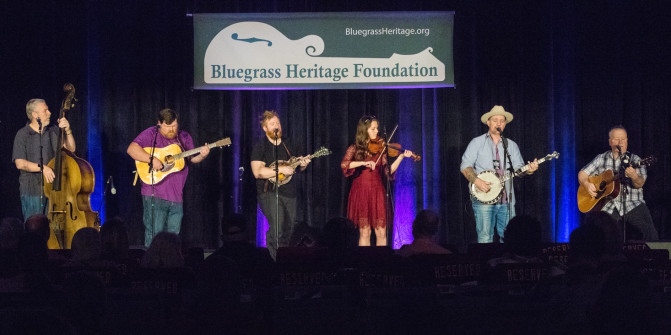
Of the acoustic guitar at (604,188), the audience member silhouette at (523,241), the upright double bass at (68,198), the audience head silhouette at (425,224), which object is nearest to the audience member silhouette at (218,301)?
the audience member silhouette at (523,241)

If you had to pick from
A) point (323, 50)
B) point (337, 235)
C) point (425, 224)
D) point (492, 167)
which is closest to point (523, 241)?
point (425, 224)

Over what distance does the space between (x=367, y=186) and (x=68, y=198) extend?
3413 mm

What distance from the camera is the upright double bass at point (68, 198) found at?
891cm

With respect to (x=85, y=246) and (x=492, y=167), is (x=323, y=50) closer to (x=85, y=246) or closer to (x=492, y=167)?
(x=492, y=167)

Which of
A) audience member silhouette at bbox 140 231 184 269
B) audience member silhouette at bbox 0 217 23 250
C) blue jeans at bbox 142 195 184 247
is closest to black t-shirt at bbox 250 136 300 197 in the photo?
blue jeans at bbox 142 195 184 247

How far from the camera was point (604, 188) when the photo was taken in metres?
9.70

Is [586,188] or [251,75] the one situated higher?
[251,75]

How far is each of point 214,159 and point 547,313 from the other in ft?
25.4

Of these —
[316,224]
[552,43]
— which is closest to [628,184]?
[552,43]

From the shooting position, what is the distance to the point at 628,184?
31.5ft

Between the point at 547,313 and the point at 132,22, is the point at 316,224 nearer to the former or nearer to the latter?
the point at 132,22

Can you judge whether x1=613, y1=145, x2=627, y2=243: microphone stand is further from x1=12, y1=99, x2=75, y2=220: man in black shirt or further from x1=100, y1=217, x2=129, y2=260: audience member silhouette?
x1=12, y1=99, x2=75, y2=220: man in black shirt

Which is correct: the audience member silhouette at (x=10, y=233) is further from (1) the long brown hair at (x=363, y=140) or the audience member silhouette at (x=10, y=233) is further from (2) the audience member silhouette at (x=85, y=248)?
(1) the long brown hair at (x=363, y=140)

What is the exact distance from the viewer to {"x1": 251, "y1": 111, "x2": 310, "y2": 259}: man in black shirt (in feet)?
31.6
